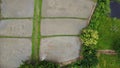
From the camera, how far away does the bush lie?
15.8 m

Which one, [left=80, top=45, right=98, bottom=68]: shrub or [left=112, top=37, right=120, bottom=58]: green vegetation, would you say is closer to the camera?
[left=80, top=45, right=98, bottom=68]: shrub

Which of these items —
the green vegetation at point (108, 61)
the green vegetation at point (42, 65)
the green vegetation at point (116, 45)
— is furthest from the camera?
the green vegetation at point (108, 61)

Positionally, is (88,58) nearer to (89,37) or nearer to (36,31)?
(89,37)

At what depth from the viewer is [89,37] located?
15812 millimetres

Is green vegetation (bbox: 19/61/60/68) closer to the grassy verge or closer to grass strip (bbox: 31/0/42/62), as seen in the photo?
grass strip (bbox: 31/0/42/62)

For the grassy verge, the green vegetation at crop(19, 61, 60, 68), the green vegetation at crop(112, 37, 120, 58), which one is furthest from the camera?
the grassy verge

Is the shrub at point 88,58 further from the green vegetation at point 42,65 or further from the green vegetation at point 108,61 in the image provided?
the green vegetation at point 42,65

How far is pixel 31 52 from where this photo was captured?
16125 mm

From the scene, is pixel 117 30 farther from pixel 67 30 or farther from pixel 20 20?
pixel 20 20

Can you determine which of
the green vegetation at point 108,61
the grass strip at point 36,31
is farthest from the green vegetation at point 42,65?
the green vegetation at point 108,61

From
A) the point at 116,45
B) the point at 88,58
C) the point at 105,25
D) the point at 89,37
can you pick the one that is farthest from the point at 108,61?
the point at 105,25

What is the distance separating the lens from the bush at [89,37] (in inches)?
622

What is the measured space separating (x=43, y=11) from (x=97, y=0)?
8.52 feet

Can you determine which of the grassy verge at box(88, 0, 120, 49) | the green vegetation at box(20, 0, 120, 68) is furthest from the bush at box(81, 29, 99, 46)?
the grassy verge at box(88, 0, 120, 49)
